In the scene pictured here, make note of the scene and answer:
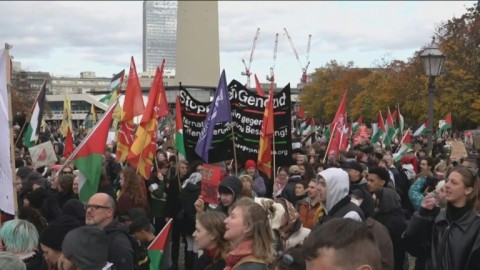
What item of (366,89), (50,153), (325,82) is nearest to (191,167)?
(50,153)

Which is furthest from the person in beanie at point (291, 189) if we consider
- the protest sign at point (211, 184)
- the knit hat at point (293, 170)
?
the protest sign at point (211, 184)

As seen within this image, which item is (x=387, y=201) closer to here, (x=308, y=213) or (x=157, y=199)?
(x=308, y=213)

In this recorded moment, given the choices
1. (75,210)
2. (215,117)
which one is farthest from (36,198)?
(215,117)

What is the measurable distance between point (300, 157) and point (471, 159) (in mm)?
4393

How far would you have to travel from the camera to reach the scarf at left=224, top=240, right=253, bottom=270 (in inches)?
177

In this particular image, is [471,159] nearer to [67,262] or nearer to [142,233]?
[142,233]

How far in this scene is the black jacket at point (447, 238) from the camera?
477 centimetres

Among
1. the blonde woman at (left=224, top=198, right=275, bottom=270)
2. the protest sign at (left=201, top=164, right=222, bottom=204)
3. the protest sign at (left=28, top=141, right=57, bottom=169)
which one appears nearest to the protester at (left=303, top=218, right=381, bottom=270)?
the blonde woman at (left=224, top=198, right=275, bottom=270)

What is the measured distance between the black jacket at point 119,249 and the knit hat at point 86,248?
85 centimetres

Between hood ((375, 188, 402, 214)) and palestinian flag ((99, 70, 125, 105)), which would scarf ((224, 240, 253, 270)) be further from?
Answer: palestinian flag ((99, 70, 125, 105))

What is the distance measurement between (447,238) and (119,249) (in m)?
2.41

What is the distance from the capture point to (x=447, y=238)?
4.86 m

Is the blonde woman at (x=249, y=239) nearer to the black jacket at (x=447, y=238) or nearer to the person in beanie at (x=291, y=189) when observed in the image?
the black jacket at (x=447, y=238)

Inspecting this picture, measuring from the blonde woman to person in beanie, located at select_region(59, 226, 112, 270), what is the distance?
2.70ft
